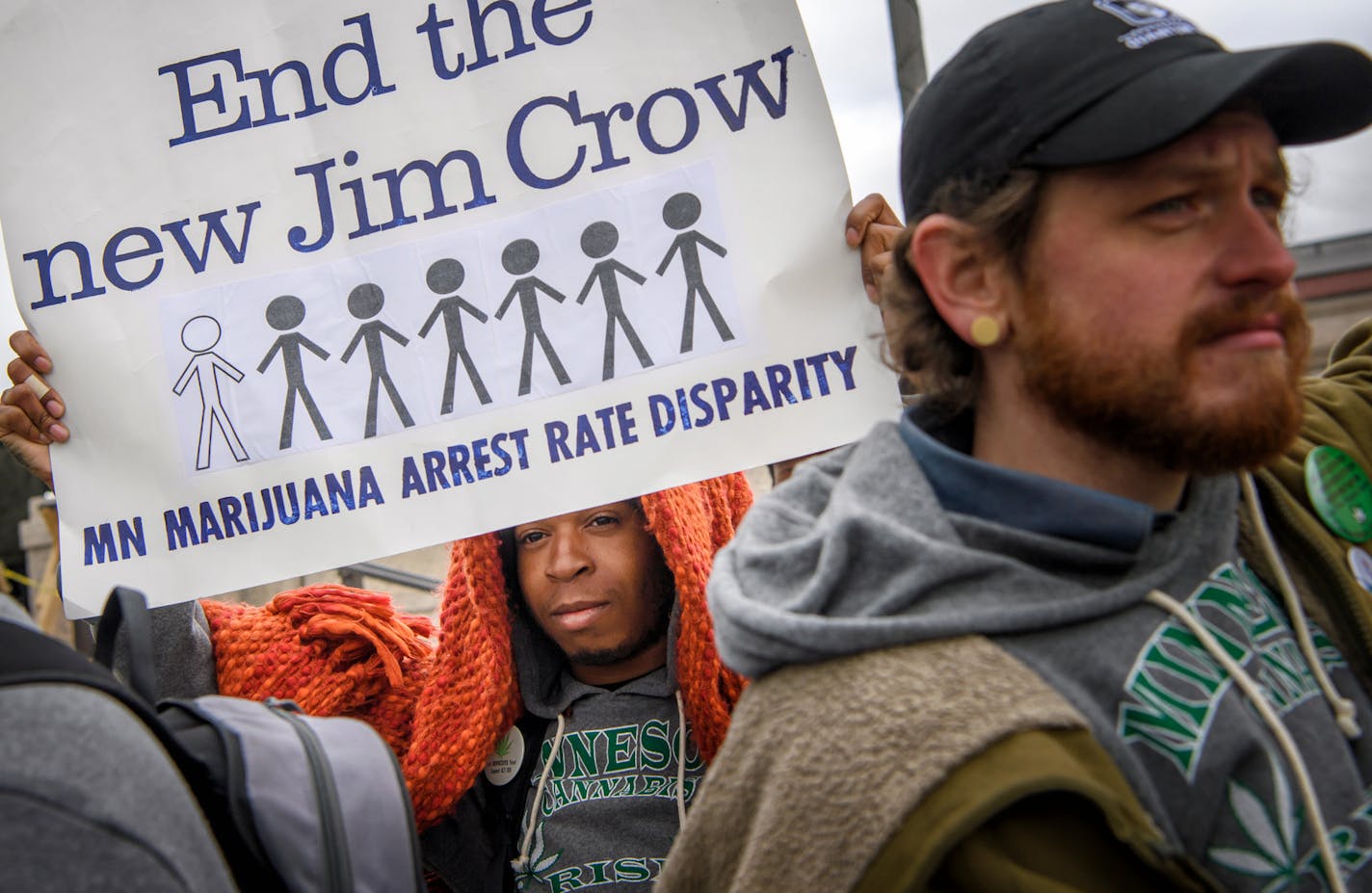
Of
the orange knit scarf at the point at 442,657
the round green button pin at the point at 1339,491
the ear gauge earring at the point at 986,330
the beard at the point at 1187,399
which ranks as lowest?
the orange knit scarf at the point at 442,657

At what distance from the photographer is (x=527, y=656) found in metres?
2.36

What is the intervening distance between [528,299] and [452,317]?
145mm

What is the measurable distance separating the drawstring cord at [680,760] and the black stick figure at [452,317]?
705 mm

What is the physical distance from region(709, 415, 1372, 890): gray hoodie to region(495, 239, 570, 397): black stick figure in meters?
0.77

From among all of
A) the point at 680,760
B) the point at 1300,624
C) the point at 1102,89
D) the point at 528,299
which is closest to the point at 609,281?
the point at 528,299

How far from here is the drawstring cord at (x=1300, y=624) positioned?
117 cm

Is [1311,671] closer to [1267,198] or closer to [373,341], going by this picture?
[1267,198]

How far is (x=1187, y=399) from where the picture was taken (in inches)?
47.1

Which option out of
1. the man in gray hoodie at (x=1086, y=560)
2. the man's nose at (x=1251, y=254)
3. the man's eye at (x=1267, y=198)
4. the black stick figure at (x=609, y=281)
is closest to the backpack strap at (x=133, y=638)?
the man in gray hoodie at (x=1086, y=560)

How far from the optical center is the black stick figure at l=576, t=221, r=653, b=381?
78.7 inches

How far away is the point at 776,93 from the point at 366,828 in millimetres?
1409

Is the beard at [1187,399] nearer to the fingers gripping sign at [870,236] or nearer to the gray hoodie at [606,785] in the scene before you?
the fingers gripping sign at [870,236]

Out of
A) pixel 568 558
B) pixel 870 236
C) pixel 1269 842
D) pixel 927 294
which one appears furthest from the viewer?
pixel 568 558

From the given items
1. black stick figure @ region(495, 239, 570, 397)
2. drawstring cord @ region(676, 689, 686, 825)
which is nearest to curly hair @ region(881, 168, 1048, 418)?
black stick figure @ region(495, 239, 570, 397)
